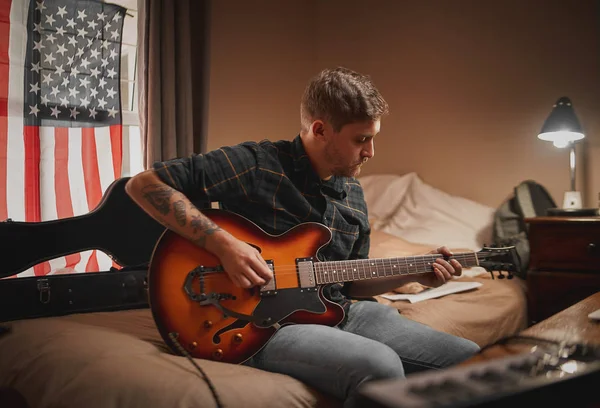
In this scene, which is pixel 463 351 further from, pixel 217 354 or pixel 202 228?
pixel 202 228

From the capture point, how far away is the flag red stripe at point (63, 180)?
226cm

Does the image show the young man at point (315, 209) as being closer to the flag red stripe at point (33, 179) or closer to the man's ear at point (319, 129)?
the man's ear at point (319, 129)

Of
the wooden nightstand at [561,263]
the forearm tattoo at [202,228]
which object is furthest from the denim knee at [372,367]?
the wooden nightstand at [561,263]

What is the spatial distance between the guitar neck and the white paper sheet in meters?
0.39

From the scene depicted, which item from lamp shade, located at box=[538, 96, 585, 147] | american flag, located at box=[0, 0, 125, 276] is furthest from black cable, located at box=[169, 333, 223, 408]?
lamp shade, located at box=[538, 96, 585, 147]

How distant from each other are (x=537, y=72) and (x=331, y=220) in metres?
1.85

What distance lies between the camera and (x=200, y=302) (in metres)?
1.10

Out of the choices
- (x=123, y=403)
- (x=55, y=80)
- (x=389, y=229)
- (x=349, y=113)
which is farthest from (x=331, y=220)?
(x=55, y=80)

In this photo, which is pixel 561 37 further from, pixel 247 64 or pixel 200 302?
pixel 200 302

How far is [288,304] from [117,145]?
5.40ft

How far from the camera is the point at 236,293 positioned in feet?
3.74

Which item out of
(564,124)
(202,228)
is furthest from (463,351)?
(564,124)

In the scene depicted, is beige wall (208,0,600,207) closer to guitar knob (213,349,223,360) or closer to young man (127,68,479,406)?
young man (127,68,479,406)

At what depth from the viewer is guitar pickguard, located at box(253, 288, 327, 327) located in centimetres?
116
